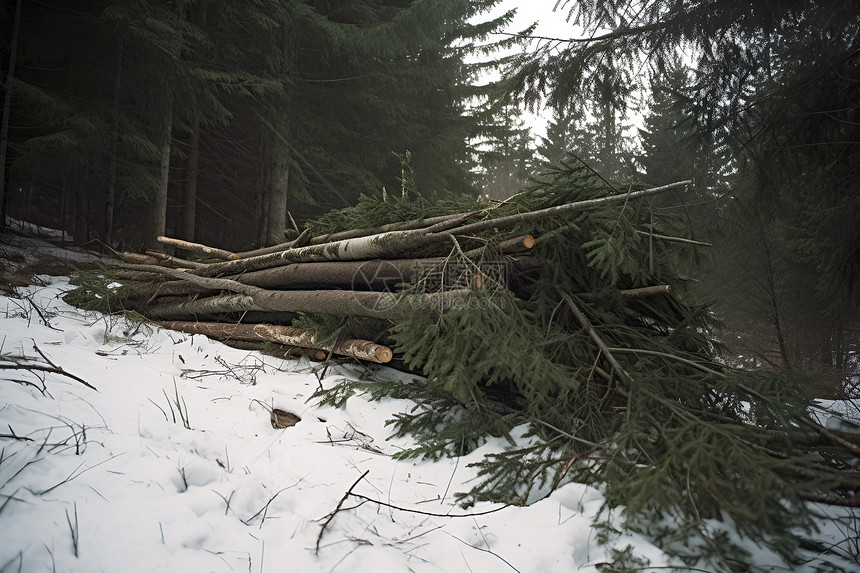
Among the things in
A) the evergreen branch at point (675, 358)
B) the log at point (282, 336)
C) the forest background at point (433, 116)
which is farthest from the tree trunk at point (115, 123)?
the evergreen branch at point (675, 358)

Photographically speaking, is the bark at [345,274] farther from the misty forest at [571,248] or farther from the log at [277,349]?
the log at [277,349]

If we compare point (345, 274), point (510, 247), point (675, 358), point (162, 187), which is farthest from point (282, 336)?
point (162, 187)

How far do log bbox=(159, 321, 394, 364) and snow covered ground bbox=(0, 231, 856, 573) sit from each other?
0.82 metres

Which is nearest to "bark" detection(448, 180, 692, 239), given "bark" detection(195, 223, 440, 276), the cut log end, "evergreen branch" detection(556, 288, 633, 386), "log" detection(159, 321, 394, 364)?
"bark" detection(195, 223, 440, 276)

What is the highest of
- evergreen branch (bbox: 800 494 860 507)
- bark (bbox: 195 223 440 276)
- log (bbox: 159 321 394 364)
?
bark (bbox: 195 223 440 276)

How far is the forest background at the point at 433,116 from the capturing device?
4.58 metres

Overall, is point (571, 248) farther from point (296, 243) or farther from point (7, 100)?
point (7, 100)

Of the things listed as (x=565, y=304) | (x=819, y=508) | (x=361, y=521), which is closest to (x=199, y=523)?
(x=361, y=521)

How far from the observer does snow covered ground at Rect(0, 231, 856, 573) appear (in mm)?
1434

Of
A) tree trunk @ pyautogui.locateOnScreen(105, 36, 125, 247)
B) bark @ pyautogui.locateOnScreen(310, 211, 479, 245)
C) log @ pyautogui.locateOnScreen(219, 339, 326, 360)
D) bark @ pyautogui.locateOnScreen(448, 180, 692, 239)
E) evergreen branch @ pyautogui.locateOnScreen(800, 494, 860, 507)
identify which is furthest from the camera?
tree trunk @ pyautogui.locateOnScreen(105, 36, 125, 247)

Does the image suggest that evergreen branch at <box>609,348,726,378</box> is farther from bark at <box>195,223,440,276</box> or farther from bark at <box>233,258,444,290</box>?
bark at <box>195,223,440,276</box>

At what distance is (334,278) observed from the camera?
169 inches

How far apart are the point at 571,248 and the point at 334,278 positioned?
234 cm

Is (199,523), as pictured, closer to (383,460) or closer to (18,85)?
(383,460)
